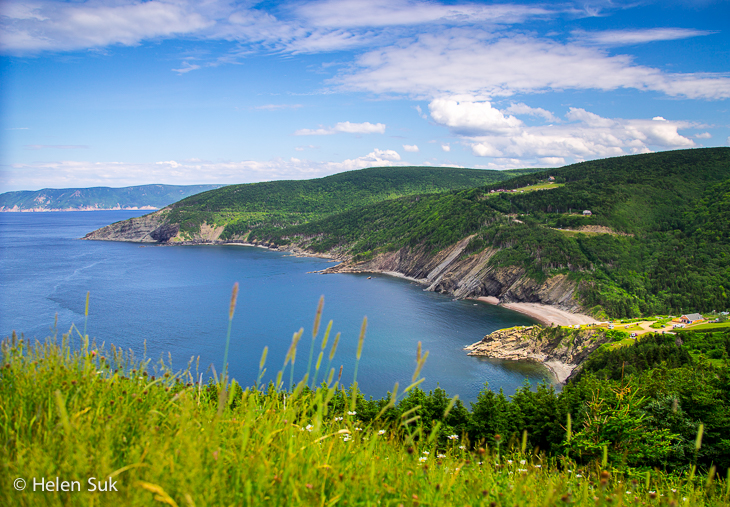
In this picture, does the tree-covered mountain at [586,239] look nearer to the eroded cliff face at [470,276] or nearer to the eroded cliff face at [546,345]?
the eroded cliff face at [470,276]

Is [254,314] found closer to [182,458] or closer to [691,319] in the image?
[691,319]

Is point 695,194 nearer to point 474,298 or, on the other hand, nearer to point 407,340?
point 474,298

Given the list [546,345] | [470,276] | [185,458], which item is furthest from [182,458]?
[470,276]

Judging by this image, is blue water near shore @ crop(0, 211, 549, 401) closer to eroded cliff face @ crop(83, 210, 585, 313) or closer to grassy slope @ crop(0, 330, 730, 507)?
eroded cliff face @ crop(83, 210, 585, 313)

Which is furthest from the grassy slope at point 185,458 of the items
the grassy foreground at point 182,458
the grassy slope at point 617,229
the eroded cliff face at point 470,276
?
the eroded cliff face at point 470,276

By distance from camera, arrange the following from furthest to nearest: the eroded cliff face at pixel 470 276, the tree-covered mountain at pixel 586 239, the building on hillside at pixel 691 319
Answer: the eroded cliff face at pixel 470 276 < the tree-covered mountain at pixel 586 239 < the building on hillside at pixel 691 319

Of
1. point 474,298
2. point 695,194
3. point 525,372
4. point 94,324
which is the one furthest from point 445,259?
point 94,324
